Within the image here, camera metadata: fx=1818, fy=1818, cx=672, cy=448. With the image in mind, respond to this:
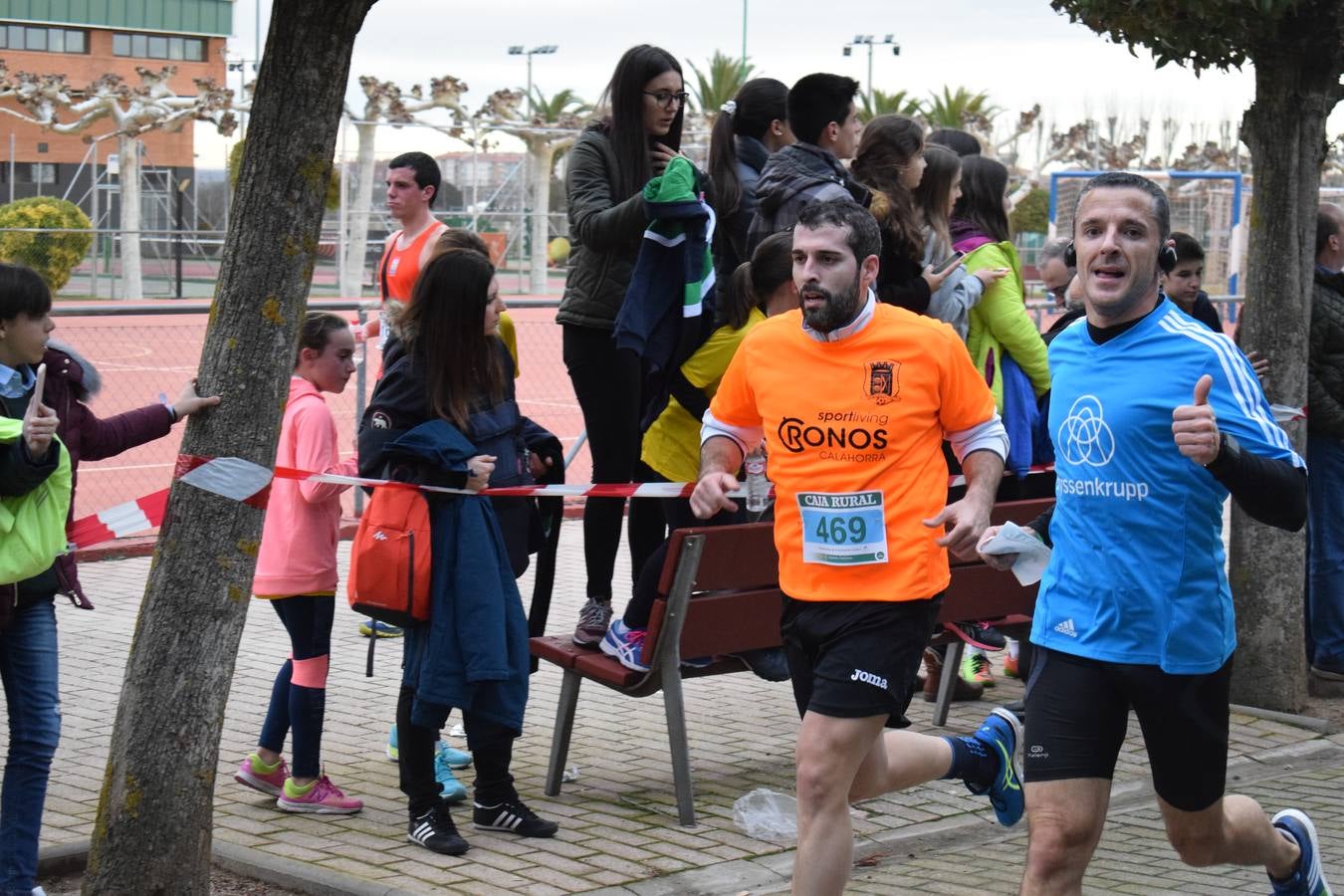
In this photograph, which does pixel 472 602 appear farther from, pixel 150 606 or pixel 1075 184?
pixel 1075 184

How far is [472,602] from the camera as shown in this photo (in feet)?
18.7

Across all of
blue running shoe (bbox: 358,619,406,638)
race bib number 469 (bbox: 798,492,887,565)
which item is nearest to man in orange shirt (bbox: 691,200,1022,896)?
race bib number 469 (bbox: 798,492,887,565)

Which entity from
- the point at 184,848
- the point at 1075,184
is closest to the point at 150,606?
the point at 184,848

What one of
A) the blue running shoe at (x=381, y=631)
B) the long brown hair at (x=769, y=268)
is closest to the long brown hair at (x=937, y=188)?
the long brown hair at (x=769, y=268)

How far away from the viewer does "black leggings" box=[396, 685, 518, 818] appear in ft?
19.0

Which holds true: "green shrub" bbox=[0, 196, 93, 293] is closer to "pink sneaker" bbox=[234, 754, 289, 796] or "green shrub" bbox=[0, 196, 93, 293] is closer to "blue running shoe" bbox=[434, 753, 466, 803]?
"pink sneaker" bbox=[234, 754, 289, 796]

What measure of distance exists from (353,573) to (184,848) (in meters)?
1.10

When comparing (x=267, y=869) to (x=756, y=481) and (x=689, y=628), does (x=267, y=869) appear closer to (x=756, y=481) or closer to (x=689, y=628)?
(x=689, y=628)

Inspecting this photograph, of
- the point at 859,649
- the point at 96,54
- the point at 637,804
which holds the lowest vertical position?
the point at 637,804

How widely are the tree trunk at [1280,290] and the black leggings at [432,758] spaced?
3692 millimetres

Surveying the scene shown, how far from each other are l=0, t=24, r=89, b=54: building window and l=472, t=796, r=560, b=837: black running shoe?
71.7 m

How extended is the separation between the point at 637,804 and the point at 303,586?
1.39m

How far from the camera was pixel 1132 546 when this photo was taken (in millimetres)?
4328

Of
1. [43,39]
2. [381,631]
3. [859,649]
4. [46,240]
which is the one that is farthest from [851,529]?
[43,39]
